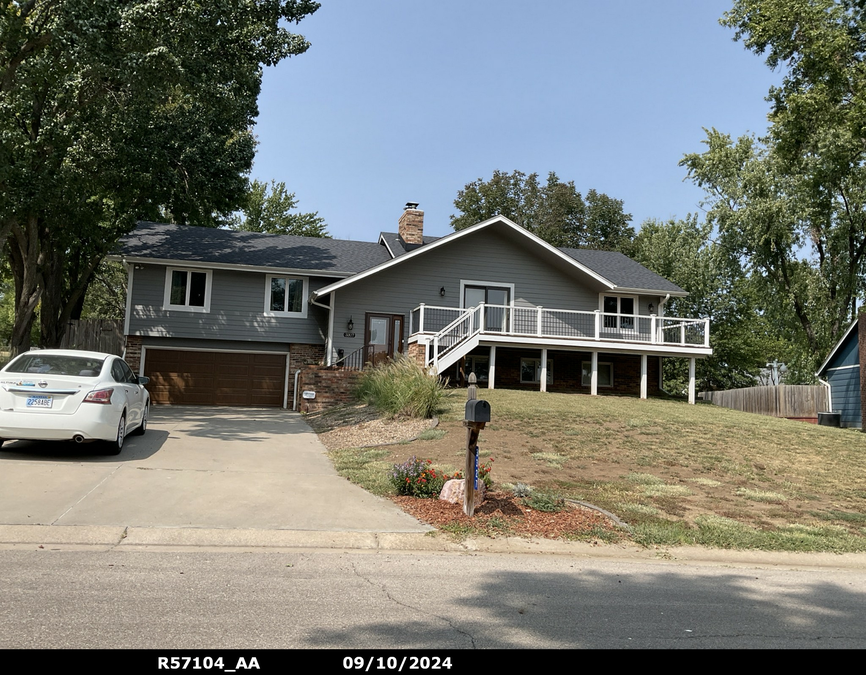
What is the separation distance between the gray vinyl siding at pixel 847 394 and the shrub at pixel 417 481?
22.1 metres

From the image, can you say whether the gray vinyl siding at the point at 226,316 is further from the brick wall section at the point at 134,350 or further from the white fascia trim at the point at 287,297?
the brick wall section at the point at 134,350

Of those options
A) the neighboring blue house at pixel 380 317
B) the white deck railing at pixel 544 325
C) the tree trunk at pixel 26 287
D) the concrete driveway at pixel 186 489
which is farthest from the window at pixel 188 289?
the concrete driveway at pixel 186 489

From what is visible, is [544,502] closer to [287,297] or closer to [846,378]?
[287,297]

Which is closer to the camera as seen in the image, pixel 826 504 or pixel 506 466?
pixel 826 504

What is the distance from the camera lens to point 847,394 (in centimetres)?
2614

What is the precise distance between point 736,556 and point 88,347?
80.0 feet

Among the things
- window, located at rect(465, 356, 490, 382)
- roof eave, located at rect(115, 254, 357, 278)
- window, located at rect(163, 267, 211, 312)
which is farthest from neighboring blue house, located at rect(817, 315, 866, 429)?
window, located at rect(163, 267, 211, 312)

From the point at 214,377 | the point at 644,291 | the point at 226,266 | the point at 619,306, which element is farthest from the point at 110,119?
the point at 644,291

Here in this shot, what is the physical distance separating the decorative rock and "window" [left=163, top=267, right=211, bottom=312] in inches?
725

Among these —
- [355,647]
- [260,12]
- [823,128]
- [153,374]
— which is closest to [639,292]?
[823,128]

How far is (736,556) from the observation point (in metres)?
7.25

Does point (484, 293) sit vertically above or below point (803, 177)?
below

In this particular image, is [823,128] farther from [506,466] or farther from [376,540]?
[376,540]

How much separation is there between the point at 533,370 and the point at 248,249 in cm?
Result: 1175
